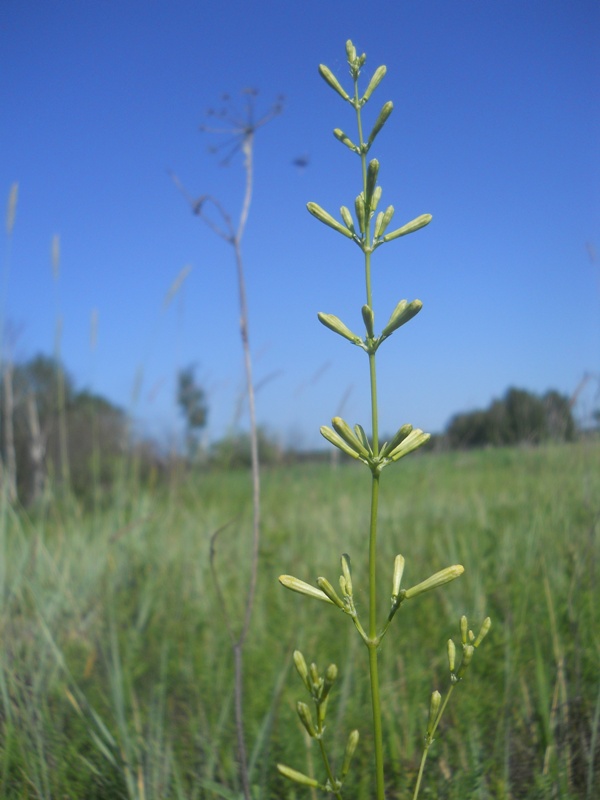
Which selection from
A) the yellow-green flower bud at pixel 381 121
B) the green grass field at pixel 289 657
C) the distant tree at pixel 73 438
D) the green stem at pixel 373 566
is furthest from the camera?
the distant tree at pixel 73 438

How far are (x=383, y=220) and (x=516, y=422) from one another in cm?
300

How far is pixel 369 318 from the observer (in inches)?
26.5

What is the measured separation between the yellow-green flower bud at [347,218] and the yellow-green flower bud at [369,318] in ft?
0.35

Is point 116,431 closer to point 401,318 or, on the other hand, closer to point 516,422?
point 516,422

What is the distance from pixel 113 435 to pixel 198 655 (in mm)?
4302

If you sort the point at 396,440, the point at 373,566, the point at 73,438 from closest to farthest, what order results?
the point at 373,566 → the point at 396,440 → the point at 73,438

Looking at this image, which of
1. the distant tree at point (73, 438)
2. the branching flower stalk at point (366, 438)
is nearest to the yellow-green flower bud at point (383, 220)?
the branching flower stalk at point (366, 438)

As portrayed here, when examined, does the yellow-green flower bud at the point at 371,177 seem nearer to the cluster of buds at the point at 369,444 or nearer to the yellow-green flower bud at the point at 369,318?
the yellow-green flower bud at the point at 369,318

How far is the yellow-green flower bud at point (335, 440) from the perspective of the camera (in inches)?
27.7

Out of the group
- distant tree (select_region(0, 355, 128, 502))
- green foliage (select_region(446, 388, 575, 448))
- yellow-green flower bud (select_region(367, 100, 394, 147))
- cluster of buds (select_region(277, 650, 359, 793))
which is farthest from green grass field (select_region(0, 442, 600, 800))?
distant tree (select_region(0, 355, 128, 502))

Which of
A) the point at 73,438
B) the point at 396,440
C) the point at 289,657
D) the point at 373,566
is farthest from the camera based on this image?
the point at 73,438

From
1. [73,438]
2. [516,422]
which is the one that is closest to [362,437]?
[516,422]

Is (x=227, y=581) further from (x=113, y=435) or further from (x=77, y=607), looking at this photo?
(x=113, y=435)

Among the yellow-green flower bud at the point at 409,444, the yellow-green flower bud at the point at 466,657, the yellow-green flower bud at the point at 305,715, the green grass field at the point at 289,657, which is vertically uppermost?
the yellow-green flower bud at the point at 409,444
